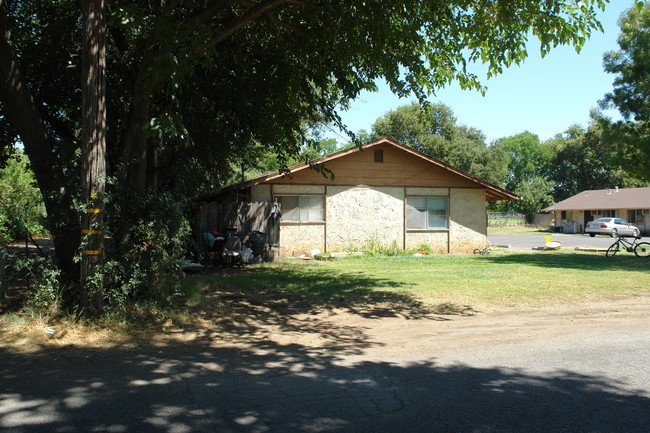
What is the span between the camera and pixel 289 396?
4617mm

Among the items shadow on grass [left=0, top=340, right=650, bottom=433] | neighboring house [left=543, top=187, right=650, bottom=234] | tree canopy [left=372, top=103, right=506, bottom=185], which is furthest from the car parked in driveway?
shadow on grass [left=0, top=340, right=650, bottom=433]

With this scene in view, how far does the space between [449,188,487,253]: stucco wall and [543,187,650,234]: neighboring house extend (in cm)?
2989

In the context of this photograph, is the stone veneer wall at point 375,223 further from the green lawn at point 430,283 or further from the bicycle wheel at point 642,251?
the bicycle wheel at point 642,251

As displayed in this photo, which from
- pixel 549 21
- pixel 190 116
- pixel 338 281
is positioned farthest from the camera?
pixel 338 281

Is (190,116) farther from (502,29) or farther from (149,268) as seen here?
(502,29)

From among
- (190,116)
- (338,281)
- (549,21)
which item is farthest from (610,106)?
(190,116)

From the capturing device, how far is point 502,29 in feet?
30.7

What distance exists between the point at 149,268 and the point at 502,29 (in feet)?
25.3

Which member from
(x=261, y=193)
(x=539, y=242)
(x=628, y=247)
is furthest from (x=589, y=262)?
(x=539, y=242)

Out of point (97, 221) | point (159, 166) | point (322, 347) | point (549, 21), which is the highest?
point (549, 21)

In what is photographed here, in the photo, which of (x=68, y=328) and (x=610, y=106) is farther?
(x=610, y=106)

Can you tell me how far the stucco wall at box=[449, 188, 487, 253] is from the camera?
810 inches

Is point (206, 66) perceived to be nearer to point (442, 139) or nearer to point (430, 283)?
point (430, 283)

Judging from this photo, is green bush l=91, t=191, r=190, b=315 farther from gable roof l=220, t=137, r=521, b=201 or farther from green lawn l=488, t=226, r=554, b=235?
green lawn l=488, t=226, r=554, b=235
